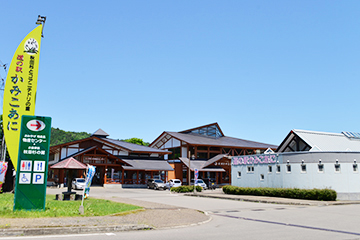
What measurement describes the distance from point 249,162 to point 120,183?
19445mm

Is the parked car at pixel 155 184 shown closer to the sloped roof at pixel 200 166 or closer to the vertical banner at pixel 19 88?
the sloped roof at pixel 200 166

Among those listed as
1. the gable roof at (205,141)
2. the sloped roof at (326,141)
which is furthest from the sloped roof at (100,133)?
the sloped roof at (326,141)

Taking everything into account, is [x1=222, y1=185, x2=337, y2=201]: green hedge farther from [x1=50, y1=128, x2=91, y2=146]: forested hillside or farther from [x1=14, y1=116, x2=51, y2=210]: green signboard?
[x1=50, y1=128, x2=91, y2=146]: forested hillside

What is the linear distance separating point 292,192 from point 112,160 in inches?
1072

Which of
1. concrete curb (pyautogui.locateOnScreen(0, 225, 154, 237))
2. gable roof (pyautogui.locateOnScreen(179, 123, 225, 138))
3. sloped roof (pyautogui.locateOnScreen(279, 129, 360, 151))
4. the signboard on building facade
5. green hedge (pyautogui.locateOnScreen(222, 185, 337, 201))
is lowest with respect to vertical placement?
concrete curb (pyautogui.locateOnScreen(0, 225, 154, 237))

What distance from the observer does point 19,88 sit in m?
17.0

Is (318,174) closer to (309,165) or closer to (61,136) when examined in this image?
(309,165)

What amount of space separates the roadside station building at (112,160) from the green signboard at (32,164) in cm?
2871

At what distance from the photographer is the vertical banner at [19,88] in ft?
55.0

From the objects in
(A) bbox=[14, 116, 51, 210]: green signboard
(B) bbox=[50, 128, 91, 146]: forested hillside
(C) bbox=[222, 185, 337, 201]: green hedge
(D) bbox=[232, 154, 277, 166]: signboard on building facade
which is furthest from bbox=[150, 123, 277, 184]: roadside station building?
(B) bbox=[50, 128, 91, 146]: forested hillside

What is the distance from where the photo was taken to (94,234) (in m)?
9.13

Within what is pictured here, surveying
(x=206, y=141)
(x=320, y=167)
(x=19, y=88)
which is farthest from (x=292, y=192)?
(x=206, y=141)

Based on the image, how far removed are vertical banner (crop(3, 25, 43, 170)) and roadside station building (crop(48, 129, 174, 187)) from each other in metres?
24.9

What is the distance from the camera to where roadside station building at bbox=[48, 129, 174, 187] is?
140ft
